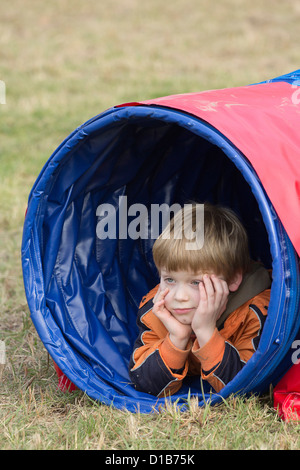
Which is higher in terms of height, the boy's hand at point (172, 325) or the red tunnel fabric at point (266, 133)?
the red tunnel fabric at point (266, 133)

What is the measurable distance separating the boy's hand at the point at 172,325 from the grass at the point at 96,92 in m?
0.35

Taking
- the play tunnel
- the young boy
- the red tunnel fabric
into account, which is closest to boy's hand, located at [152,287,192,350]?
the young boy

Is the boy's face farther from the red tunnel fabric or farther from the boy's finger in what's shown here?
the red tunnel fabric

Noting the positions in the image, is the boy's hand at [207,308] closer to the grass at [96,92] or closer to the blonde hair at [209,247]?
the blonde hair at [209,247]

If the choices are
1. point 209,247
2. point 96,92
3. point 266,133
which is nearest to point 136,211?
point 209,247

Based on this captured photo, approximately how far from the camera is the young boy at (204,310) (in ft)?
9.39

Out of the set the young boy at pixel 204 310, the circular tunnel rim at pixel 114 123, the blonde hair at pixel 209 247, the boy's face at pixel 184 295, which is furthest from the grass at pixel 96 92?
the blonde hair at pixel 209 247

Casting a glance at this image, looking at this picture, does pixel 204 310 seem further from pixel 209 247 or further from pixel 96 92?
pixel 96 92

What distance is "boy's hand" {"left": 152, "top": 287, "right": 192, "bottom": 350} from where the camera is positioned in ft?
9.66

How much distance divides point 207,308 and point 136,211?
1.12 m

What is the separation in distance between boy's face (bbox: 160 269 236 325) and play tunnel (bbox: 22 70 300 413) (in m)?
0.37

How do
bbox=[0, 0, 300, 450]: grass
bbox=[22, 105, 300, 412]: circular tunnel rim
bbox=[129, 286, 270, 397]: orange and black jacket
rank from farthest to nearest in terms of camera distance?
bbox=[129, 286, 270, 397]: orange and black jacket < bbox=[0, 0, 300, 450]: grass < bbox=[22, 105, 300, 412]: circular tunnel rim
